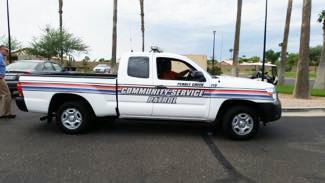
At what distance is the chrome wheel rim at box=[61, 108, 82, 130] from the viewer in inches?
210

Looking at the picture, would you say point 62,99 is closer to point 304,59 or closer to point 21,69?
point 21,69

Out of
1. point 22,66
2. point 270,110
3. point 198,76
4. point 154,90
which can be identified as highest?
point 22,66

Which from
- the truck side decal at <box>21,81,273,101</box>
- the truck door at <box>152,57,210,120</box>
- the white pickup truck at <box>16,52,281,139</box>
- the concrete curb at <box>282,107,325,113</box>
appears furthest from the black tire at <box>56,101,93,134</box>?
the concrete curb at <box>282,107,325,113</box>

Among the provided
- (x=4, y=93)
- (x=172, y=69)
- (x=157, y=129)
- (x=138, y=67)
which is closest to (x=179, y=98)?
(x=172, y=69)

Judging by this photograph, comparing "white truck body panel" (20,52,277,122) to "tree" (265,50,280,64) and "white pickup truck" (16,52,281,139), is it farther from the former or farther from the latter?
"tree" (265,50,280,64)

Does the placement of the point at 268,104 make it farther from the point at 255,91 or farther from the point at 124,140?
the point at 124,140

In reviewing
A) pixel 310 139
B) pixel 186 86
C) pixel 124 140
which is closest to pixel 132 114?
pixel 124 140

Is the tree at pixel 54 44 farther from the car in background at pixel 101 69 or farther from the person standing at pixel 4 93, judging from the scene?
the person standing at pixel 4 93

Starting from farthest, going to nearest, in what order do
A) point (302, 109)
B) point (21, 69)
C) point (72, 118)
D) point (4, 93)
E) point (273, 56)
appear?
1. point (273, 56)
2. point (21, 69)
3. point (302, 109)
4. point (4, 93)
5. point (72, 118)

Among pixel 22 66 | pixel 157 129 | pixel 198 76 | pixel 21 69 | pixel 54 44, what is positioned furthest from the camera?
pixel 54 44

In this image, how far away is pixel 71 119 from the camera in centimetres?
536

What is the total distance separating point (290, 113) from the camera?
27.3 ft

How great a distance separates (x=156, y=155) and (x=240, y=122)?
206 centimetres

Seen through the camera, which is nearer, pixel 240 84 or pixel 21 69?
pixel 240 84
